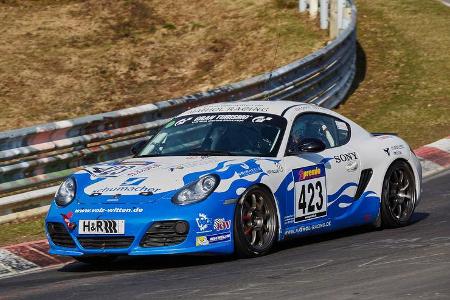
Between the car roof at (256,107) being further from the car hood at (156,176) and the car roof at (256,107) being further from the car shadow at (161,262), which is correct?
the car shadow at (161,262)

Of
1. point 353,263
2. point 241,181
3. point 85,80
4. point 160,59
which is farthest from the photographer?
point 160,59

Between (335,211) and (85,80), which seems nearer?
(335,211)

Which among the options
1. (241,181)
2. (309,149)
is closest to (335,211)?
(309,149)

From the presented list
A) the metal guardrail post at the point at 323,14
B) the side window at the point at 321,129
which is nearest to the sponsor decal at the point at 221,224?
the side window at the point at 321,129

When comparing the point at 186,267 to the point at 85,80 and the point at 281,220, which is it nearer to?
the point at 281,220

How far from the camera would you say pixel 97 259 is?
30.3 feet

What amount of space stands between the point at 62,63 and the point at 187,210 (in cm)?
1268

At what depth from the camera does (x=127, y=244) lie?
8.51 meters

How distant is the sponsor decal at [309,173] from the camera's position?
9414mm

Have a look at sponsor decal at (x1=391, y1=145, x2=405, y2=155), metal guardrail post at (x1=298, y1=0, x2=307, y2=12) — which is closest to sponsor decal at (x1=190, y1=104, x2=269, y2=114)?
sponsor decal at (x1=391, y1=145, x2=405, y2=155)

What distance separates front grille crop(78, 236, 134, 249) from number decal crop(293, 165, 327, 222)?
160cm

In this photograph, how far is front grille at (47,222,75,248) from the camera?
8.80 metres

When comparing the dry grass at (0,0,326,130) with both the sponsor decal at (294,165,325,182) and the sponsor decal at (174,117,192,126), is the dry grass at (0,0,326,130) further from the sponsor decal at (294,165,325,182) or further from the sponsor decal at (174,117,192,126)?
the sponsor decal at (294,165,325,182)

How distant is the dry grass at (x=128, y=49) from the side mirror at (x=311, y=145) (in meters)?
8.50
